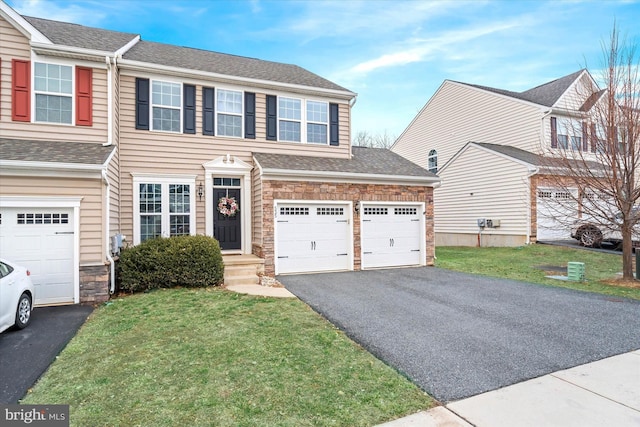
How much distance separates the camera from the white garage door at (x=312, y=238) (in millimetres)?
10266

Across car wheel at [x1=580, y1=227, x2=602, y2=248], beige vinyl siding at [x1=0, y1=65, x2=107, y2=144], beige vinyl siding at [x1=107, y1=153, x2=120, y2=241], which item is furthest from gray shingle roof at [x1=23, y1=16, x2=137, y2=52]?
car wheel at [x1=580, y1=227, x2=602, y2=248]

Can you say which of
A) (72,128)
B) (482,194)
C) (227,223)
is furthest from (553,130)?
(72,128)

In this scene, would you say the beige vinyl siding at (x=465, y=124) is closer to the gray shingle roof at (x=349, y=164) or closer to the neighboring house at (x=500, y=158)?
the neighboring house at (x=500, y=158)

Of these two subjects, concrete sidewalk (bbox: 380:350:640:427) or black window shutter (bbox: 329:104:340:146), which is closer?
concrete sidewalk (bbox: 380:350:640:427)

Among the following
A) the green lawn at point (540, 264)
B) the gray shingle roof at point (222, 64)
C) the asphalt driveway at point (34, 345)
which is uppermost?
the gray shingle roof at point (222, 64)

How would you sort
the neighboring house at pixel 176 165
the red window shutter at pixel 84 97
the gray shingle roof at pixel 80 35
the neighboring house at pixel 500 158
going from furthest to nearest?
the neighboring house at pixel 500 158, the gray shingle roof at pixel 80 35, the red window shutter at pixel 84 97, the neighboring house at pixel 176 165

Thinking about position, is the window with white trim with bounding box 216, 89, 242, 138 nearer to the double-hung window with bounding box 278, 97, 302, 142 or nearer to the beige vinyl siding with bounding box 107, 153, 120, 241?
the double-hung window with bounding box 278, 97, 302, 142

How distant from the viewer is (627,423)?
2875 mm

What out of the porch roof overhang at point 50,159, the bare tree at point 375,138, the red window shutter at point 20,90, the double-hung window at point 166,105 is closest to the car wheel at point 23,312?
the porch roof overhang at point 50,159

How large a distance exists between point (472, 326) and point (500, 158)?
13.6m

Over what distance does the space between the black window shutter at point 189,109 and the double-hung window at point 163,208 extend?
167cm

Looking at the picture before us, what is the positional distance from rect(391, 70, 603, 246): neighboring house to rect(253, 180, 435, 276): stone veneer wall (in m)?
4.68

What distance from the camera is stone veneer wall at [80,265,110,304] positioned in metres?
7.45

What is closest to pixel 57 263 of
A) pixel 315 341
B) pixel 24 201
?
pixel 24 201
